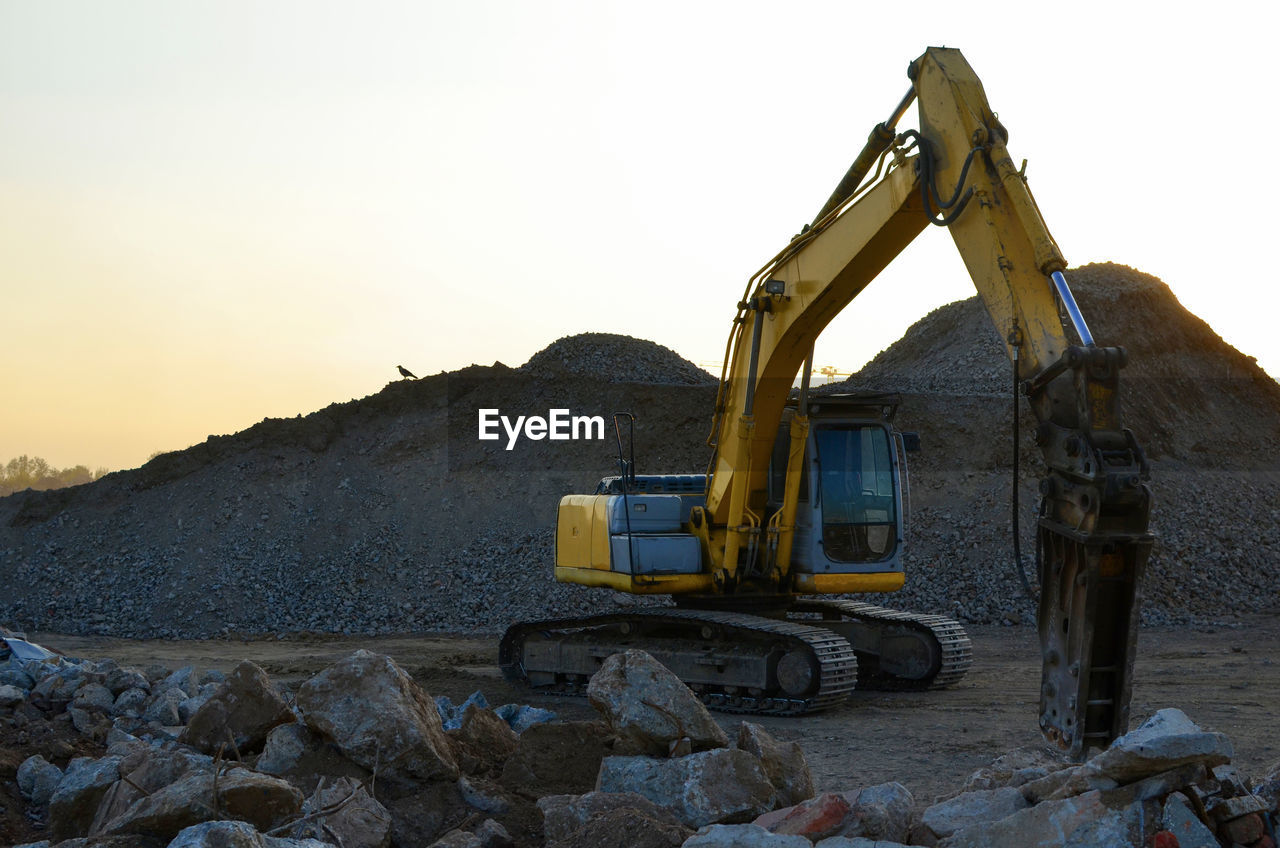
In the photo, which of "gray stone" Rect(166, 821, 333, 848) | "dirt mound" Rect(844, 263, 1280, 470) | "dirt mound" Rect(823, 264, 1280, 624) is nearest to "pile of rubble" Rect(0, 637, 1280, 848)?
"gray stone" Rect(166, 821, 333, 848)

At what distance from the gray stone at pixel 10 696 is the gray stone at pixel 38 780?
4.46 feet

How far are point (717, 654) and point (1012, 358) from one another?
4301 mm

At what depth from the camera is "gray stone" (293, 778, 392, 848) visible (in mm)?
5355

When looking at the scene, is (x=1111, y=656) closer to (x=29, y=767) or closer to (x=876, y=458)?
(x=876, y=458)

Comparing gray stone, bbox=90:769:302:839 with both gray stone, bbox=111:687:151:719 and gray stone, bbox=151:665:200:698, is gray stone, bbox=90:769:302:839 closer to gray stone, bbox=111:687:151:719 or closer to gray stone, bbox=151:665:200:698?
gray stone, bbox=111:687:151:719

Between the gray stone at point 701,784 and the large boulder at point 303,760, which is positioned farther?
the large boulder at point 303,760

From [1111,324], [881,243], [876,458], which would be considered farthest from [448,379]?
[881,243]

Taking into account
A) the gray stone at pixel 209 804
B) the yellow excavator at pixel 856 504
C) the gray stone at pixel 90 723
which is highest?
the yellow excavator at pixel 856 504

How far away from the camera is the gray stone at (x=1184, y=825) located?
462 centimetres

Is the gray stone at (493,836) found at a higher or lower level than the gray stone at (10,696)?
lower

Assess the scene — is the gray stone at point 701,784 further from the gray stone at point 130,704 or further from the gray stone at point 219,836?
the gray stone at point 130,704

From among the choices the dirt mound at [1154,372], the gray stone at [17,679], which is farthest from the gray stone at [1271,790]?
the dirt mound at [1154,372]

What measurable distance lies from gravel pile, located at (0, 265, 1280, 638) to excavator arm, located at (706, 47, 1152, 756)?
8034 millimetres

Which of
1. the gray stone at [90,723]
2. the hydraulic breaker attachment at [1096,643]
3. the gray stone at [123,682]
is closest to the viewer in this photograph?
the hydraulic breaker attachment at [1096,643]
